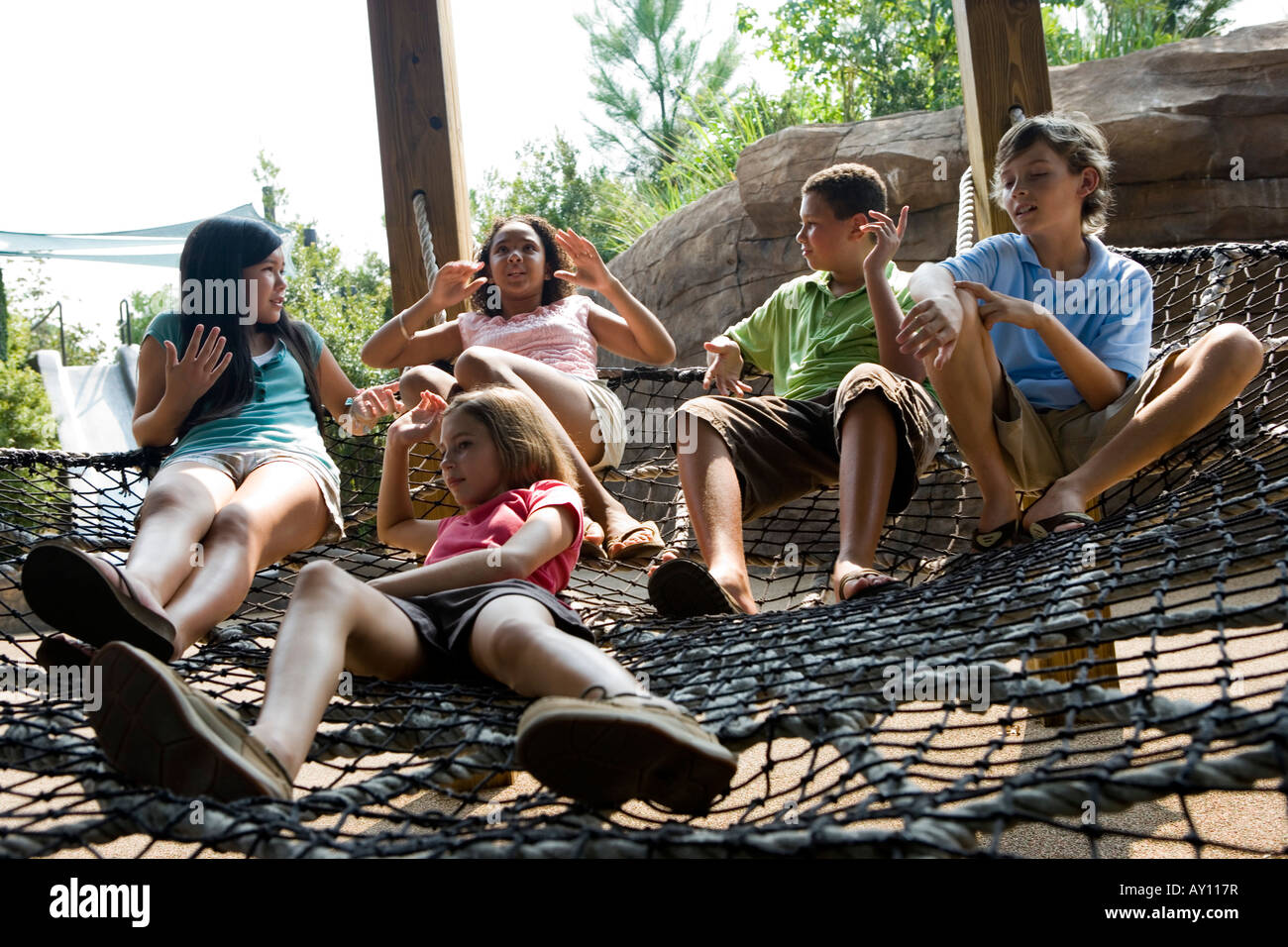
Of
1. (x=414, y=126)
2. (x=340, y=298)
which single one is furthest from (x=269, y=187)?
(x=414, y=126)

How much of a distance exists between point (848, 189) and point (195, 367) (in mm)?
1228

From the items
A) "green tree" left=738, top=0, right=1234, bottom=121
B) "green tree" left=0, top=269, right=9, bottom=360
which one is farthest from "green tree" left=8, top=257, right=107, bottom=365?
"green tree" left=738, top=0, right=1234, bottom=121

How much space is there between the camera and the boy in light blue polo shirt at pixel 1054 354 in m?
1.74

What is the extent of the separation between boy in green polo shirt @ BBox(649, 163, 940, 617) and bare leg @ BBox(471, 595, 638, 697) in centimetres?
38

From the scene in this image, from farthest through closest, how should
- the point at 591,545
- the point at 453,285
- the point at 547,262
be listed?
the point at 547,262 < the point at 453,285 < the point at 591,545

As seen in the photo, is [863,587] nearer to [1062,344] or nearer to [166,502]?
[1062,344]

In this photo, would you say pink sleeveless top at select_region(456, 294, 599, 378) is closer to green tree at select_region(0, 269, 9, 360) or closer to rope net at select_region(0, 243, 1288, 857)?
rope net at select_region(0, 243, 1288, 857)

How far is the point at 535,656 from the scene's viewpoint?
118cm

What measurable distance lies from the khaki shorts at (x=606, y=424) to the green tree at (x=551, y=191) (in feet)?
23.3

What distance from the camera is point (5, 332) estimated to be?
9.55 m

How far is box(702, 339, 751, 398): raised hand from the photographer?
2.31 m

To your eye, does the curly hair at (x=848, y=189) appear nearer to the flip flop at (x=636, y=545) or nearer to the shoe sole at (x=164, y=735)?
the flip flop at (x=636, y=545)
